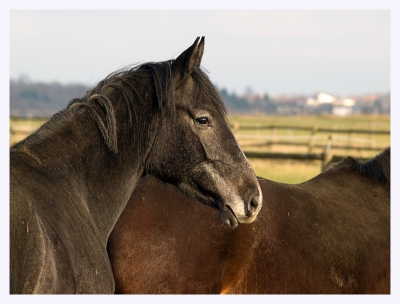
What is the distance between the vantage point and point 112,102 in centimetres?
335

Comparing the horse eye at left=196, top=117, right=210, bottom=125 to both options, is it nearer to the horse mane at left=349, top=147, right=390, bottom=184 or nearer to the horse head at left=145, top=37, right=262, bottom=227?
the horse head at left=145, top=37, right=262, bottom=227

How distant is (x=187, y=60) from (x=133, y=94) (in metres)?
0.43

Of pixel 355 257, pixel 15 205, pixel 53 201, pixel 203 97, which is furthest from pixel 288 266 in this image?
pixel 15 205

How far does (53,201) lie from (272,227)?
7.09 ft

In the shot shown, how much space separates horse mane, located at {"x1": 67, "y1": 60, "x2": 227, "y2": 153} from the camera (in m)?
3.23

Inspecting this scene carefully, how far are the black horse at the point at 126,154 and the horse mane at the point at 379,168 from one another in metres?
2.30

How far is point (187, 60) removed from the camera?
3439 mm

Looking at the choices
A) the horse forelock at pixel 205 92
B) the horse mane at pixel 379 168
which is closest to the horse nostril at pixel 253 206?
the horse forelock at pixel 205 92

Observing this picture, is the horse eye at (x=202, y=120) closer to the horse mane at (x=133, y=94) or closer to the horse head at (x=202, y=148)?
the horse head at (x=202, y=148)

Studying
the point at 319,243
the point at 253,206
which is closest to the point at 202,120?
the point at 253,206

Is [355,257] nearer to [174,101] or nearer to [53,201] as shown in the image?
[174,101]

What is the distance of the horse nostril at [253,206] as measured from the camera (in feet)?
11.3

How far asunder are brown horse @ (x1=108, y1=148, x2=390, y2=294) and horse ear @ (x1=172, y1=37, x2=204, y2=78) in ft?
3.53

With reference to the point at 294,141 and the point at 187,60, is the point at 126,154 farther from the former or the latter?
the point at 294,141
